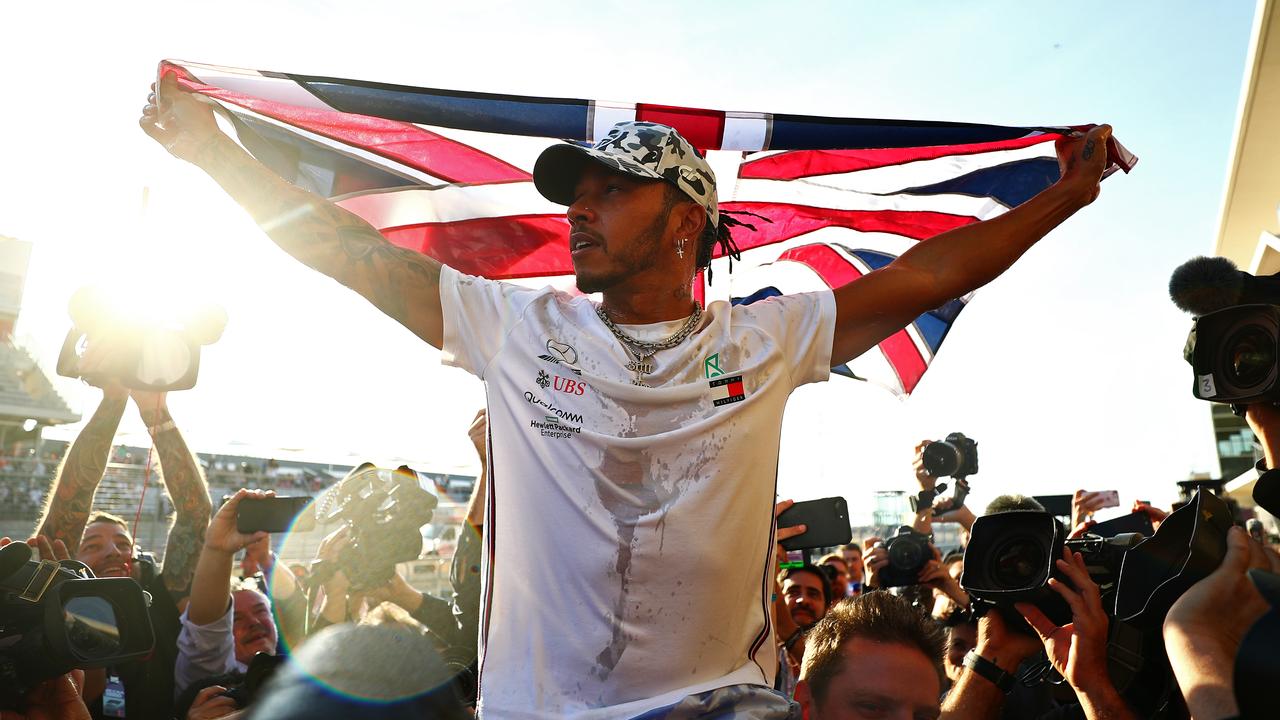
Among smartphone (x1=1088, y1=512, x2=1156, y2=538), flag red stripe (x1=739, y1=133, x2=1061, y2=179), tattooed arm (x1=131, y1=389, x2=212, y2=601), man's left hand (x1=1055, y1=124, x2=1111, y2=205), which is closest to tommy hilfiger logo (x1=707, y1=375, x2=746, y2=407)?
man's left hand (x1=1055, y1=124, x2=1111, y2=205)

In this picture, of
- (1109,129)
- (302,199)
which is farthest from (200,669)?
(1109,129)

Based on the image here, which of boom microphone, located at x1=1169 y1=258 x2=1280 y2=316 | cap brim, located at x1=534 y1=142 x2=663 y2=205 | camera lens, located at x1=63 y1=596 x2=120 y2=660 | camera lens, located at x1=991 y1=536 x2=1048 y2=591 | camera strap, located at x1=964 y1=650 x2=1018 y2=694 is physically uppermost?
cap brim, located at x1=534 y1=142 x2=663 y2=205

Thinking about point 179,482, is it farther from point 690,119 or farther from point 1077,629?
point 1077,629

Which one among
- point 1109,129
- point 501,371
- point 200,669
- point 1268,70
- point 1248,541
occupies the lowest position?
point 200,669

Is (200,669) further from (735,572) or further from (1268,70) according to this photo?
(1268,70)

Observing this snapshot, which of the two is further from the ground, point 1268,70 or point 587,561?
point 1268,70

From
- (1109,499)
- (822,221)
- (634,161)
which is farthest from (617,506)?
(1109,499)

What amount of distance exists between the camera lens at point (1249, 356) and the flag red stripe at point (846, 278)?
1619 mm

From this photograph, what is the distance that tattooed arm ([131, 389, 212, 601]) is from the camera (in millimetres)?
4523

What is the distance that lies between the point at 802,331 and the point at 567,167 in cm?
74

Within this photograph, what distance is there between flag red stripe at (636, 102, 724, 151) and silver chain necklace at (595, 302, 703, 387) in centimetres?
127

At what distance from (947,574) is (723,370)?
364 centimetres

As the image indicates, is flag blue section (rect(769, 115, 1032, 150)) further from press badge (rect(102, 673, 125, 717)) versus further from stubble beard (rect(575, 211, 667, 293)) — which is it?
press badge (rect(102, 673, 125, 717))

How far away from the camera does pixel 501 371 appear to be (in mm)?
2260
